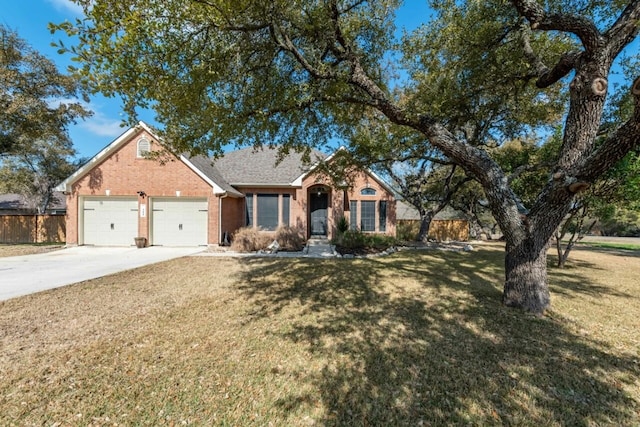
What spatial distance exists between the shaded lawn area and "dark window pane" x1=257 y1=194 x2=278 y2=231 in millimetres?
10392

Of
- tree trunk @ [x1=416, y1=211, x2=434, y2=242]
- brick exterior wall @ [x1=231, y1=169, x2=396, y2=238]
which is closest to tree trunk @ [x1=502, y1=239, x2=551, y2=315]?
brick exterior wall @ [x1=231, y1=169, x2=396, y2=238]

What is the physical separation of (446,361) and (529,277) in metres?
3.08

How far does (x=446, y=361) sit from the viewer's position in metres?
3.39

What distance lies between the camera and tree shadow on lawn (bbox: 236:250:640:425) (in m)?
2.56

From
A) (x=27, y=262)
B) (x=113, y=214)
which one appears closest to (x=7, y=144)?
(x=113, y=214)

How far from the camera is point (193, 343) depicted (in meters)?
3.81

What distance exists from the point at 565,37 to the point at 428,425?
10435 mm

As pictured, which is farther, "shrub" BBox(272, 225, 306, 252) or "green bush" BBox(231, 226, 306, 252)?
"shrub" BBox(272, 225, 306, 252)

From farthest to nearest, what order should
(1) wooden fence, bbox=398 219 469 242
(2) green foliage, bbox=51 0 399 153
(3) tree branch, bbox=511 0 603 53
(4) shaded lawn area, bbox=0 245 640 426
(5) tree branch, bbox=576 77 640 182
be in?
(1) wooden fence, bbox=398 219 469 242
(3) tree branch, bbox=511 0 603 53
(2) green foliage, bbox=51 0 399 153
(5) tree branch, bbox=576 77 640 182
(4) shaded lawn area, bbox=0 245 640 426

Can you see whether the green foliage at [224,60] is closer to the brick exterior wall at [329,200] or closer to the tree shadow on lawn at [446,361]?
the tree shadow on lawn at [446,361]

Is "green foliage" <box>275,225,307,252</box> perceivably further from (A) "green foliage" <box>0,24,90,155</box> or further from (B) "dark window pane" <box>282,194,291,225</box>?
(A) "green foliage" <box>0,24,90,155</box>

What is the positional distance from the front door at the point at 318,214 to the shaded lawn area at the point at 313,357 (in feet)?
34.5

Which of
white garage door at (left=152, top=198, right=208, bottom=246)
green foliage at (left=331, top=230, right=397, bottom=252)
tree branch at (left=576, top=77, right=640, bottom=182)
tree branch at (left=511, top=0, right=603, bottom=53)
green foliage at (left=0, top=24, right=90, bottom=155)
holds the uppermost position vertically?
green foliage at (left=0, top=24, right=90, bottom=155)

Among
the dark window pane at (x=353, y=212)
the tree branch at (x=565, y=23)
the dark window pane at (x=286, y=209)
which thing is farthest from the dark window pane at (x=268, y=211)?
the tree branch at (x=565, y=23)
